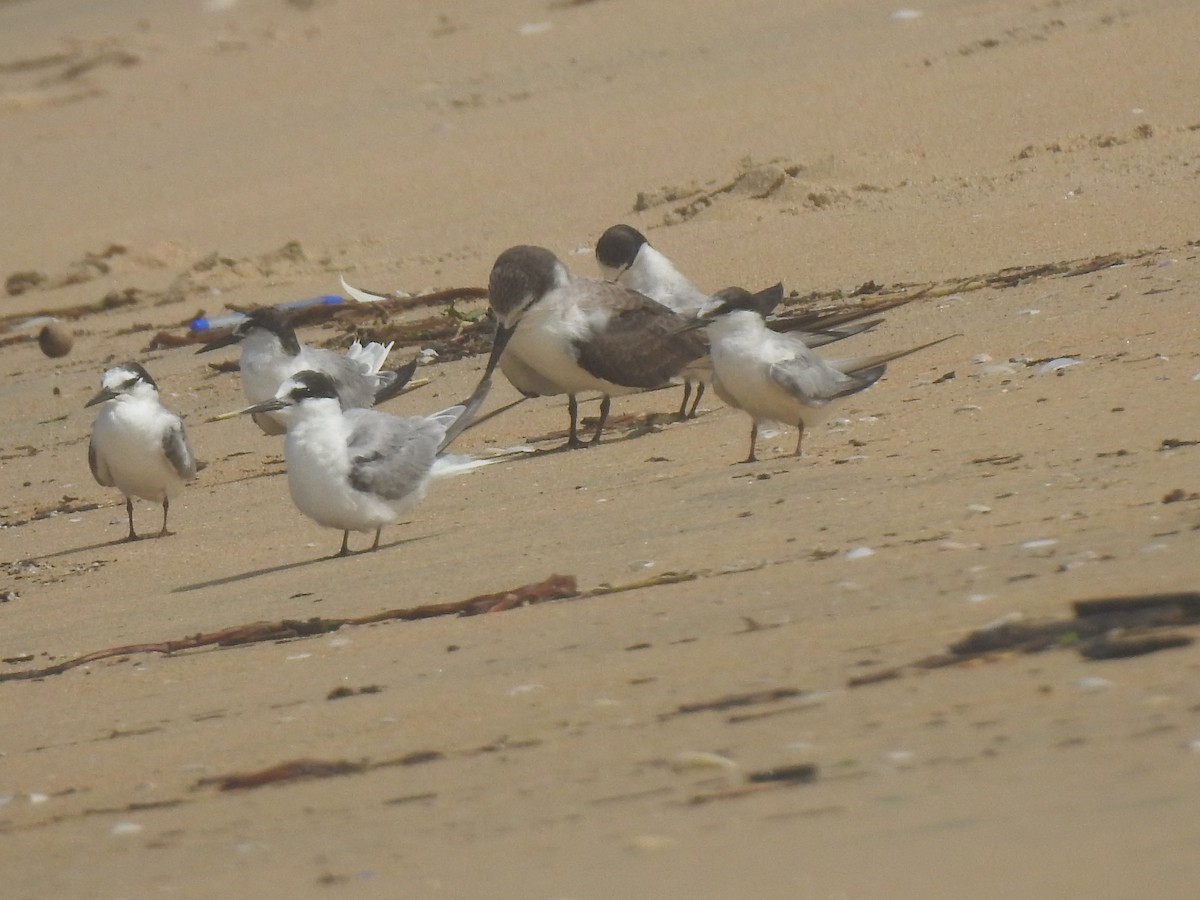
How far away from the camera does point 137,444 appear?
711cm

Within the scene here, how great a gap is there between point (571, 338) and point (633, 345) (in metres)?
0.24

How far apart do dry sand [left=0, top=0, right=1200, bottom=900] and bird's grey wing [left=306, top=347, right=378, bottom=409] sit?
0.38 metres

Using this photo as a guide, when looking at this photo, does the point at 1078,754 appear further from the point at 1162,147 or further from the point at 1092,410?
the point at 1162,147

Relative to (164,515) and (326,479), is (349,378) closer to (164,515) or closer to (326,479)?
(164,515)

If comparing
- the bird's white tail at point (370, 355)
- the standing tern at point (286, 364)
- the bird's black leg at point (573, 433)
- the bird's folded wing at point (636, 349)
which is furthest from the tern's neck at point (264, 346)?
the bird's folded wing at point (636, 349)

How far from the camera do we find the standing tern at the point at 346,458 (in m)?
5.99

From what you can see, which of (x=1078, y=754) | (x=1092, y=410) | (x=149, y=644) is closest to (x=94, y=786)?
(x=149, y=644)

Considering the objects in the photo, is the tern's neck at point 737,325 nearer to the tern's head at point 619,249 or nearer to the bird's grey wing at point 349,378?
the bird's grey wing at point 349,378

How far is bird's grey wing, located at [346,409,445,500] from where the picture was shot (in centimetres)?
605

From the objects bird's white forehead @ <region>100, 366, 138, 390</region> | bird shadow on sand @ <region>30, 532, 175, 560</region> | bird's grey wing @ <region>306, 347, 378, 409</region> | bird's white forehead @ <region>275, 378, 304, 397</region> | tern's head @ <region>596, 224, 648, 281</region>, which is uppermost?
bird's white forehead @ <region>275, 378, 304, 397</region>

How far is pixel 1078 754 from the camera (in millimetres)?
2979

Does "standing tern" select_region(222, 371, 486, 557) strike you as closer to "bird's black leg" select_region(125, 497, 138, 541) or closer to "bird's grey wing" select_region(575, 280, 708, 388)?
"bird's black leg" select_region(125, 497, 138, 541)

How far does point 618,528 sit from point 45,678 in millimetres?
1489

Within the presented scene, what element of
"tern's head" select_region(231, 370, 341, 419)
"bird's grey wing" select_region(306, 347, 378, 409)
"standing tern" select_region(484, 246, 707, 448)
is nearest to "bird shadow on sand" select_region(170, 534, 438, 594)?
"tern's head" select_region(231, 370, 341, 419)
